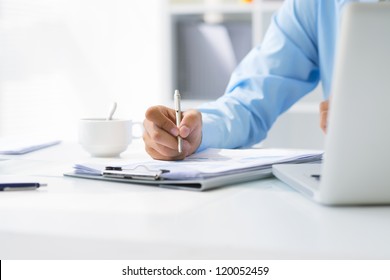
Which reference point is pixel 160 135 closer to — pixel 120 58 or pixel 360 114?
pixel 360 114

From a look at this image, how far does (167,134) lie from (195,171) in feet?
0.83

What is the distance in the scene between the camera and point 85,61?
10.4 feet

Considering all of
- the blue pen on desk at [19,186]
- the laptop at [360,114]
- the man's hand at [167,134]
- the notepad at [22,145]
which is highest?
the laptop at [360,114]

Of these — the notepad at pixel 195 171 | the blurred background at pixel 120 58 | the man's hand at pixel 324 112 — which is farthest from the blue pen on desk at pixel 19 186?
the blurred background at pixel 120 58

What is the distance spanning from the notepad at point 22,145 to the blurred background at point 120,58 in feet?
4.51

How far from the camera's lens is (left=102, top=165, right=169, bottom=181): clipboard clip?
0.87 metres

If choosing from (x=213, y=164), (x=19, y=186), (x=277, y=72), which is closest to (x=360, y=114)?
(x=213, y=164)

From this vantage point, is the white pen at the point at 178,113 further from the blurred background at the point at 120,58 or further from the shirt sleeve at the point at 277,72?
the blurred background at the point at 120,58

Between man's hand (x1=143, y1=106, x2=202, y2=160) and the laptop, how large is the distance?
40 cm

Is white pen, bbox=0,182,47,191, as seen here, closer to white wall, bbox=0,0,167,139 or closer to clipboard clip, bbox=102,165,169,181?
clipboard clip, bbox=102,165,169,181

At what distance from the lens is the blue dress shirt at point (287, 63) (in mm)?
1652

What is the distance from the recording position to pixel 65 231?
619 millimetres

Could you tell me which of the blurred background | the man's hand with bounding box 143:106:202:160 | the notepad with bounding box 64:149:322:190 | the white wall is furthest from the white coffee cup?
the white wall

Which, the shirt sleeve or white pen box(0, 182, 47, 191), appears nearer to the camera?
white pen box(0, 182, 47, 191)
